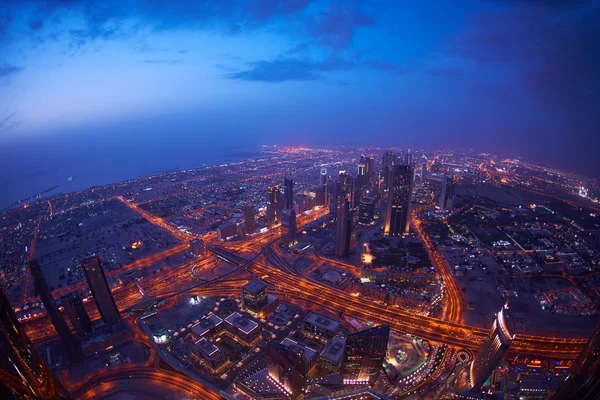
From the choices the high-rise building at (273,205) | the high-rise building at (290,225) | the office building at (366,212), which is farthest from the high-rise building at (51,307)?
the office building at (366,212)

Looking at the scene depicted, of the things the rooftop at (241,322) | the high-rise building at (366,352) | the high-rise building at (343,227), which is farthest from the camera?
the high-rise building at (343,227)

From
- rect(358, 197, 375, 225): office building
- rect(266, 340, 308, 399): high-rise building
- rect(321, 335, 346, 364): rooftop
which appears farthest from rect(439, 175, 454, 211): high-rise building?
rect(266, 340, 308, 399): high-rise building

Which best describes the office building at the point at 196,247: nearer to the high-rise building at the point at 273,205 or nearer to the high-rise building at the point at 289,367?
the high-rise building at the point at 273,205

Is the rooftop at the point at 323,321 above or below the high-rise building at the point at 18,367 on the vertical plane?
below

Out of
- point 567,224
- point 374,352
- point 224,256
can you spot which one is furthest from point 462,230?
point 224,256

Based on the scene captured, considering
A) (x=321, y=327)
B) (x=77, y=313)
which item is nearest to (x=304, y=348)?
(x=321, y=327)

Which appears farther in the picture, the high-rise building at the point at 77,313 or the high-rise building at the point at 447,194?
the high-rise building at the point at 447,194

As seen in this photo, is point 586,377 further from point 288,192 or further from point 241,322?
point 288,192
